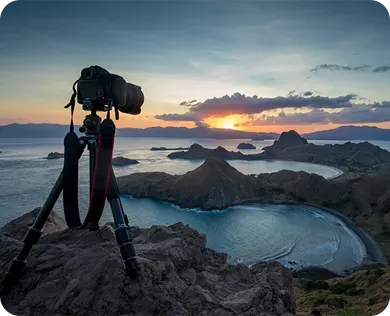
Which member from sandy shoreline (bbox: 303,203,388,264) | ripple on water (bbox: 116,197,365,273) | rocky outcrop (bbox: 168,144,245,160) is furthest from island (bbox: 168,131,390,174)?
sandy shoreline (bbox: 303,203,388,264)

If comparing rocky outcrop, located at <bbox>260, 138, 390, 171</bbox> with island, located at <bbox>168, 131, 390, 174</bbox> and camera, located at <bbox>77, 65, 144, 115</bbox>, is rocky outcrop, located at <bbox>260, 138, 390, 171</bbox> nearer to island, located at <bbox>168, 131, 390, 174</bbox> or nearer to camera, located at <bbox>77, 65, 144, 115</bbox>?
island, located at <bbox>168, 131, 390, 174</bbox>

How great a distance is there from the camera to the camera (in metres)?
Answer: 4.90

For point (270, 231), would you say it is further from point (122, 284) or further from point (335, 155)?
point (335, 155)

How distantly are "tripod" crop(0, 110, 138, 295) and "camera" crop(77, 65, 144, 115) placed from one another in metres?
0.18

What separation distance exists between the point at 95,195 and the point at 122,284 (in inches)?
51.3

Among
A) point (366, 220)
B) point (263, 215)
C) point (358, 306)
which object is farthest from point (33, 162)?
point (358, 306)

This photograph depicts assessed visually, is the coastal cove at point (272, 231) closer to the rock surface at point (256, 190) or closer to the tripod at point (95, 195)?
the rock surface at point (256, 190)

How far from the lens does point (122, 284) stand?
474 centimetres

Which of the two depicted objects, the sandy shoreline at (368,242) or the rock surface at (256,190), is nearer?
the sandy shoreline at (368,242)

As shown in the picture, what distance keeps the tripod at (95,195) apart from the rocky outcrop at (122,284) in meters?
0.28

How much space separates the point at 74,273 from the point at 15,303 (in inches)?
35.2

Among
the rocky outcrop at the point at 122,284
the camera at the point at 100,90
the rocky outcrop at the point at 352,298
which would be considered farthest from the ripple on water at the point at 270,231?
the camera at the point at 100,90

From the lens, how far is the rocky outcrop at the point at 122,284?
469 centimetres

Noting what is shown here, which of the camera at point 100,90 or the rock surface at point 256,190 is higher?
the camera at point 100,90
